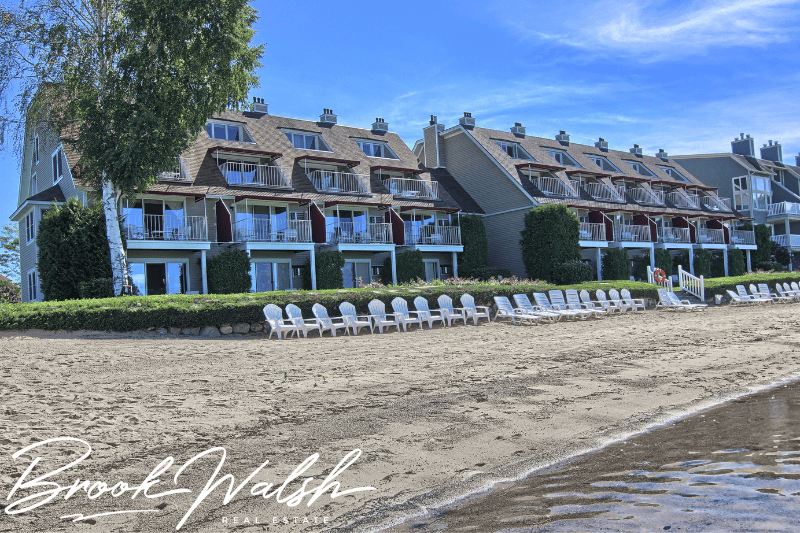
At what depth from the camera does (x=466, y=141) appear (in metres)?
37.8

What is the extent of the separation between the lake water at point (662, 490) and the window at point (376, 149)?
2849 centimetres

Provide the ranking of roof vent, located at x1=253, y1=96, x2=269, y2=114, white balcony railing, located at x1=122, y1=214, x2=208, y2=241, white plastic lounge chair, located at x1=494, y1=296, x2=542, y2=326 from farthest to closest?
roof vent, located at x1=253, y1=96, x2=269, y2=114 → white balcony railing, located at x1=122, y1=214, x2=208, y2=241 → white plastic lounge chair, located at x1=494, y1=296, x2=542, y2=326

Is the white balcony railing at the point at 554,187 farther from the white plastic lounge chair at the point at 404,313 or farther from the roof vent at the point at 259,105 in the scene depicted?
the white plastic lounge chair at the point at 404,313

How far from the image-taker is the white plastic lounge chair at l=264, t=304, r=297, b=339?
15312mm

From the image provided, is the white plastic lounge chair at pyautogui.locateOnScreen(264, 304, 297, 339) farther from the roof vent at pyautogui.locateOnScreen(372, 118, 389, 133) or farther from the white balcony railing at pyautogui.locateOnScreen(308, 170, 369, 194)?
the roof vent at pyautogui.locateOnScreen(372, 118, 389, 133)

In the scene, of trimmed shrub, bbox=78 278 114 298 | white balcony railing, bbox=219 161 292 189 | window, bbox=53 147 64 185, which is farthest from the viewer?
white balcony railing, bbox=219 161 292 189

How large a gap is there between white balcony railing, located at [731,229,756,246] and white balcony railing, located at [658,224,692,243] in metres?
5.48

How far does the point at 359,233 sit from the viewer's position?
95.5 ft

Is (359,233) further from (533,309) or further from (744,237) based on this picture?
(744,237)

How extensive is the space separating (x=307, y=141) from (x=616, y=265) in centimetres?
1755

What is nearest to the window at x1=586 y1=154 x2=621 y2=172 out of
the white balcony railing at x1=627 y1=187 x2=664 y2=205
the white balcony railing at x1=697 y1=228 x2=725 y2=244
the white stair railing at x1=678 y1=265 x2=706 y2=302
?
the white balcony railing at x1=627 y1=187 x2=664 y2=205

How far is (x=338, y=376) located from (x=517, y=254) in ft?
82.3

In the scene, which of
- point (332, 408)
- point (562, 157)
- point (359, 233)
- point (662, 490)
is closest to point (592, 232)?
point (562, 157)
